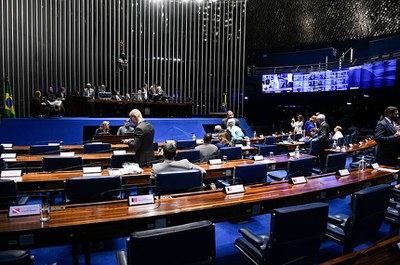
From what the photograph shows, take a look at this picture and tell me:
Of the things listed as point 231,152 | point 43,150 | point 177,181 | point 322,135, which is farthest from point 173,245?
point 322,135

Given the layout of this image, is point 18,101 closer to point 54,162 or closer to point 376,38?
point 54,162

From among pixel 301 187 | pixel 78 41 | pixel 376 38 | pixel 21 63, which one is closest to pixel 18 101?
pixel 21 63

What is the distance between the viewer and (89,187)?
2.83 m

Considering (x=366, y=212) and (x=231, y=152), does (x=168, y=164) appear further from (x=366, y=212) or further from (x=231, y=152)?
(x=231, y=152)

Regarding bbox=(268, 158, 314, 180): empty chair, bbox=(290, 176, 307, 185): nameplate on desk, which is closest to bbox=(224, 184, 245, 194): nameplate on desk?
bbox=(290, 176, 307, 185): nameplate on desk

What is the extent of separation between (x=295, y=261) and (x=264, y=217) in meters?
2.12

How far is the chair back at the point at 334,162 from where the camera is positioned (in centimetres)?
460

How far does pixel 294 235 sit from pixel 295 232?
0.02 metres

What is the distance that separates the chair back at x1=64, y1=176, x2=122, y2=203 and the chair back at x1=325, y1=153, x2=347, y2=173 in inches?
129

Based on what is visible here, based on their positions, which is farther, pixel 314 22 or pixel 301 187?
pixel 314 22

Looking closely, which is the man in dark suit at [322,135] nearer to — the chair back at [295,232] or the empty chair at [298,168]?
the empty chair at [298,168]

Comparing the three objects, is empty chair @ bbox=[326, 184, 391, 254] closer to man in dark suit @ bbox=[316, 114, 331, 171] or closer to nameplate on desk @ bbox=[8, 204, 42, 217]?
nameplate on desk @ bbox=[8, 204, 42, 217]

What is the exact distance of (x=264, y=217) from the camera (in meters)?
4.06

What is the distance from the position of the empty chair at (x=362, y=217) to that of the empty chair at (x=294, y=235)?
0.40 m
